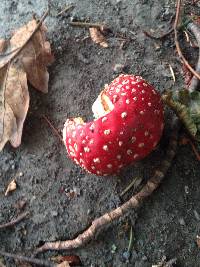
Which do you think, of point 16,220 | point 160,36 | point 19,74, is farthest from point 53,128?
point 160,36

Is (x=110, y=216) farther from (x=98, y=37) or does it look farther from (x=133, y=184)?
(x=98, y=37)

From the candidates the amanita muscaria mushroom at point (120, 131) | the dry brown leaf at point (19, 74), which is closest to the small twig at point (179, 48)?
the amanita muscaria mushroom at point (120, 131)

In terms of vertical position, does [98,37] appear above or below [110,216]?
above

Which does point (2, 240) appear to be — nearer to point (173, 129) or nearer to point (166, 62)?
point (173, 129)

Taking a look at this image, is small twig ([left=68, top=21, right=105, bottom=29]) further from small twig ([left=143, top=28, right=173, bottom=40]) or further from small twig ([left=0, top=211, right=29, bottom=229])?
small twig ([left=0, top=211, right=29, bottom=229])

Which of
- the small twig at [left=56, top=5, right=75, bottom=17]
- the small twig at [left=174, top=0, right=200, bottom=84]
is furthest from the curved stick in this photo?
the small twig at [left=56, top=5, right=75, bottom=17]

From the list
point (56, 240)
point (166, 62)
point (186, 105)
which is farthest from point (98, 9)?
point (56, 240)

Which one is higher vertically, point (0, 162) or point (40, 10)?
point (40, 10)
